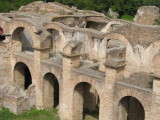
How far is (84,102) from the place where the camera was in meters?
16.9

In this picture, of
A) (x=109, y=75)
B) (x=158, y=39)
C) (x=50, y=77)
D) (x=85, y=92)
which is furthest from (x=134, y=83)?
(x=50, y=77)

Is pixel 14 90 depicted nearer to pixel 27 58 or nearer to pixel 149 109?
pixel 27 58

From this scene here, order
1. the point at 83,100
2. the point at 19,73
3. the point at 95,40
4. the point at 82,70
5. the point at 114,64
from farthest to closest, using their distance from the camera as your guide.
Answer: the point at 19,73 → the point at 95,40 → the point at 83,100 → the point at 82,70 → the point at 114,64

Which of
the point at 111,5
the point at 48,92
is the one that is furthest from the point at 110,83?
the point at 111,5

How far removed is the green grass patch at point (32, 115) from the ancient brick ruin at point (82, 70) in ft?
0.95

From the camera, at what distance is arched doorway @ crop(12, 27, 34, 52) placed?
18.4 metres

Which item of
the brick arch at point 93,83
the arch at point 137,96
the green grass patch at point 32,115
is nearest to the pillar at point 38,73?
the green grass patch at point 32,115

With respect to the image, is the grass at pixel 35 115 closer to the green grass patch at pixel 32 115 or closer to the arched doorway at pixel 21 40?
the green grass patch at pixel 32 115

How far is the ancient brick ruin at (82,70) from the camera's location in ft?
42.4

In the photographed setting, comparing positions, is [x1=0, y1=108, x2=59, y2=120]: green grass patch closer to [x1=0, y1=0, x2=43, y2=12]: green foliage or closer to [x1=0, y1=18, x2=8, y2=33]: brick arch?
[x1=0, y1=18, x2=8, y2=33]: brick arch

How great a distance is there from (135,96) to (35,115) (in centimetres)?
597

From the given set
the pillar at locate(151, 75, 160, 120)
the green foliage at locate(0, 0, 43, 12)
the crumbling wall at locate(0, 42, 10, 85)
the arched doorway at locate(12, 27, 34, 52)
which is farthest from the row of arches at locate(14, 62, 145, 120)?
the green foliage at locate(0, 0, 43, 12)

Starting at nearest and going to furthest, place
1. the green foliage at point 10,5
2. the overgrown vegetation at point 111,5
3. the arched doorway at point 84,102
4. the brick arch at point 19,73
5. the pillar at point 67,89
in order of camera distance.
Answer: the pillar at point 67,89, the arched doorway at point 84,102, the brick arch at point 19,73, the green foliage at point 10,5, the overgrown vegetation at point 111,5

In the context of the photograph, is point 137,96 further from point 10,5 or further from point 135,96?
point 10,5
